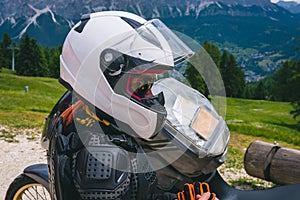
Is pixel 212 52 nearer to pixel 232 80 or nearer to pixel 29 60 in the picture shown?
pixel 232 80

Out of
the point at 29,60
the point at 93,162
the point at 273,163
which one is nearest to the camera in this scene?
the point at 93,162

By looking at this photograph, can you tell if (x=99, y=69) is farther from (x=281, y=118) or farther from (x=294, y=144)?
(x=281, y=118)

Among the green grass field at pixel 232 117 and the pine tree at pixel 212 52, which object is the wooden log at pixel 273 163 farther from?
the pine tree at pixel 212 52

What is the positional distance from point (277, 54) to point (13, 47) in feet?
432

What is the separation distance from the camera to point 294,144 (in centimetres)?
1197

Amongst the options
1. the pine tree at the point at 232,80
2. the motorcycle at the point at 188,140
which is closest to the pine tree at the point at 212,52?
the pine tree at the point at 232,80

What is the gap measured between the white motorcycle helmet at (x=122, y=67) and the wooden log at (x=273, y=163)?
12.0 feet

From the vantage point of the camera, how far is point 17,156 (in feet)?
22.7

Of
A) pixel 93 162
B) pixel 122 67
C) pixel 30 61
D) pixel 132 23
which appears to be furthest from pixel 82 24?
pixel 30 61

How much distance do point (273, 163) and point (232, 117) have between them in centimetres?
1345

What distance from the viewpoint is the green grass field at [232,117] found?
9.84 metres

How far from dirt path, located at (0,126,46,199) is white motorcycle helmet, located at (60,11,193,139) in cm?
402

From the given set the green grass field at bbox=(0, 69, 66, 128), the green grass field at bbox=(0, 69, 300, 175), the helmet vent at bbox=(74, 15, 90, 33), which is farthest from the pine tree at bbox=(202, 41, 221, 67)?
the green grass field at bbox=(0, 69, 66, 128)

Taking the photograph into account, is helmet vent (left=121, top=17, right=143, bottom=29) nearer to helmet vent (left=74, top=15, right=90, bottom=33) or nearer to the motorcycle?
helmet vent (left=74, top=15, right=90, bottom=33)
